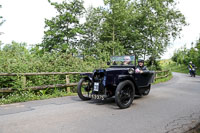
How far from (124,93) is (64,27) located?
24016 millimetres

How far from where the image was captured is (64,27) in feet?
91.7

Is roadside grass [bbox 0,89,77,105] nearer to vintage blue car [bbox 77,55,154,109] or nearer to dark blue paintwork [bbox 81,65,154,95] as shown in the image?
vintage blue car [bbox 77,55,154,109]

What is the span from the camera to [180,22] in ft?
100

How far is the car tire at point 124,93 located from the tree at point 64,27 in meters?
20.6

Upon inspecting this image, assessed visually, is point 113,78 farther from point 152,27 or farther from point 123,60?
point 152,27

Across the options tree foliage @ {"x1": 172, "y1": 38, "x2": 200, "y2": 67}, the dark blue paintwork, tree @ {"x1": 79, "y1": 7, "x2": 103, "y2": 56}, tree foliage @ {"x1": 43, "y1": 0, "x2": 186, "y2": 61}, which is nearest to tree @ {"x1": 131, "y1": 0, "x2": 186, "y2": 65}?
tree foliage @ {"x1": 43, "y1": 0, "x2": 186, "y2": 61}

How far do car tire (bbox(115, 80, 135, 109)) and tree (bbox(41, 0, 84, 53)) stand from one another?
20.6 metres

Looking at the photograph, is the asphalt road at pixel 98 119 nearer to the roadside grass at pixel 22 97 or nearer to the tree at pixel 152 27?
the roadside grass at pixel 22 97

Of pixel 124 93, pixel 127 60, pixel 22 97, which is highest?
pixel 127 60

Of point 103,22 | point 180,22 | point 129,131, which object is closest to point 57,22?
point 103,22

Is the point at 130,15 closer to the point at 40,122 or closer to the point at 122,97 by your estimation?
the point at 122,97

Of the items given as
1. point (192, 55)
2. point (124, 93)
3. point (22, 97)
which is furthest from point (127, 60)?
point (192, 55)

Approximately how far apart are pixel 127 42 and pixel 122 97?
86.7ft

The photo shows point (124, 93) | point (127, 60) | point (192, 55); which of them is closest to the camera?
point (124, 93)
